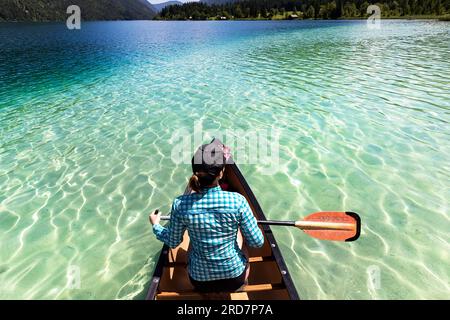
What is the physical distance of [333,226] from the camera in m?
4.80

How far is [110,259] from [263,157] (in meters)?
5.81

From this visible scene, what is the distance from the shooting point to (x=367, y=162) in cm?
912

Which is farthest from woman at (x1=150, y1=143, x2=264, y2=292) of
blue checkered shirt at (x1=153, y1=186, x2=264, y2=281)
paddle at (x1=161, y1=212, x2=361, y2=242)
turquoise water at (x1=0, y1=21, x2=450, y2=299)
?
turquoise water at (x1=0, y1=21, x2=450, y2=299)

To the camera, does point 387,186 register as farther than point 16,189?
No

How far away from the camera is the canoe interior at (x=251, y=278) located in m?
3.94

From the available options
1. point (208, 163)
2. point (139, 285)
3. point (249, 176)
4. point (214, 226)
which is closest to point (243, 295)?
point (214, 226)

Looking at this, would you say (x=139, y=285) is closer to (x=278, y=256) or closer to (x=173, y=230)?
(x=173, y=230)

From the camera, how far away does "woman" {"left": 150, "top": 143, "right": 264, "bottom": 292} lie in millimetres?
3213

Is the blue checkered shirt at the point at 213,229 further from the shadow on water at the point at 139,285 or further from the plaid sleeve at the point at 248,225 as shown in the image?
the shadow on water at the point at 139,285

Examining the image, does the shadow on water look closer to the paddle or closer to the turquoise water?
the turquoise water

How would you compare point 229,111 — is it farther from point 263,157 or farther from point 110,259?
point 110,259

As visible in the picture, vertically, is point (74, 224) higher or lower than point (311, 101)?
lower

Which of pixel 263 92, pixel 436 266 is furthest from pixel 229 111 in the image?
pixel 436 266

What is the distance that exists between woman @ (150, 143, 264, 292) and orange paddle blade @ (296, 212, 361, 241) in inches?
60.1
